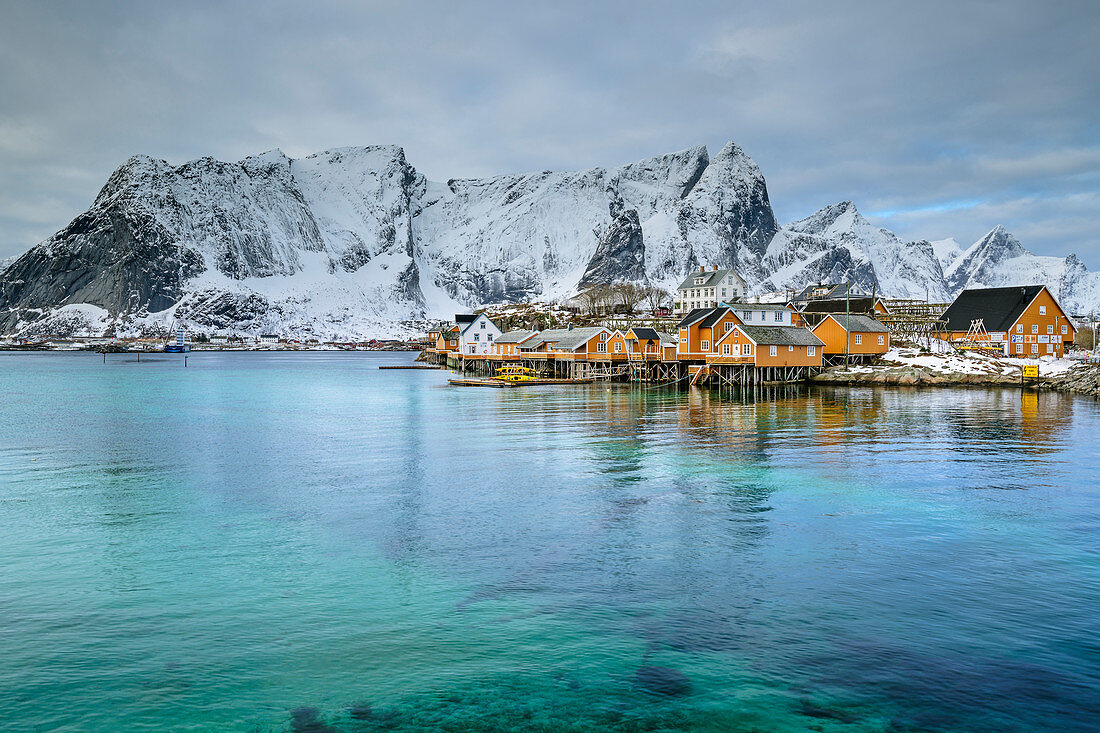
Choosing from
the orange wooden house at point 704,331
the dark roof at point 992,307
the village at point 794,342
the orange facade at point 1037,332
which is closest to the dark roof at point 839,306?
the village at point 794,342

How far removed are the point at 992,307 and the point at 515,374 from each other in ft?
188

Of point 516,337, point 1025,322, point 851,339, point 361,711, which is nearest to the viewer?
point 361,711

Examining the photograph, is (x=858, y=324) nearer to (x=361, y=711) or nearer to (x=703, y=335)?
(x=703, y=335)

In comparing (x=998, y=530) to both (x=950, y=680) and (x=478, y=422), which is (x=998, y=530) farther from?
(x=478, y=422)

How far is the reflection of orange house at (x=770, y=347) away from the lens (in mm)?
68438

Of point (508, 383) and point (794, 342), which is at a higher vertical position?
point (794, 342)

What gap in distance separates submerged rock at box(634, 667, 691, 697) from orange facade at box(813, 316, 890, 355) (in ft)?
231

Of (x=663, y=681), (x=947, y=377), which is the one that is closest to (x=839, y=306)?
(x=947, y=377)

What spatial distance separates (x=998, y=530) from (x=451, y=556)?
14785 millimetres

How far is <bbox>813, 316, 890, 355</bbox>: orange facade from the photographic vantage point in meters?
75.0

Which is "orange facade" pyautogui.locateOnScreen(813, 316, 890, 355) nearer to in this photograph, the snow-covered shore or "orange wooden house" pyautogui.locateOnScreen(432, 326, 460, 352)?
the snow-covered shore

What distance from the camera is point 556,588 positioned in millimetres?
14688

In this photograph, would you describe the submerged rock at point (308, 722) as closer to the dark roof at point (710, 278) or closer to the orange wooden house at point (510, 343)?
the orange wooden house at point (510, 343)

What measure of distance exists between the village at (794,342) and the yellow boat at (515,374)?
33 centimetres
